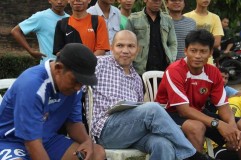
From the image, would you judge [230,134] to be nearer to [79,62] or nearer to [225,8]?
[79,62]

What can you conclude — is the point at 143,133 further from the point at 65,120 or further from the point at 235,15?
the point at 235,15

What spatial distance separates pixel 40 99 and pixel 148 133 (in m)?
1.09

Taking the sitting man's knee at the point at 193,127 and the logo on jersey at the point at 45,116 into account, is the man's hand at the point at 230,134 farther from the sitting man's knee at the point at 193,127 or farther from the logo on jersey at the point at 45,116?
the logo on jersey at the point at 45,116

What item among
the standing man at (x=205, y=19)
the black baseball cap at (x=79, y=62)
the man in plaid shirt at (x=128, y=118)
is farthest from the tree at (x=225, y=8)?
the black baseball cap at (x=79, y=62)

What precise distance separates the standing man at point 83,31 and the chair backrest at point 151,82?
492 mm

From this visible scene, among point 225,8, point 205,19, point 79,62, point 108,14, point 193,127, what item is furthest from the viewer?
point 225,8

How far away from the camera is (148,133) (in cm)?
399

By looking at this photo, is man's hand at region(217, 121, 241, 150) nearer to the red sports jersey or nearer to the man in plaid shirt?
the red sports jersey

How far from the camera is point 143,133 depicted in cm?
399

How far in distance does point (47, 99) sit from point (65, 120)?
0.45 m

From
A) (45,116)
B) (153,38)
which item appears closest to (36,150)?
(45,116)

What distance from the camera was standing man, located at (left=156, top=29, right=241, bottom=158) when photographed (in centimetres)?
433

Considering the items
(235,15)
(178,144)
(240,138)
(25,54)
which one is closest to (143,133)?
(178,144)

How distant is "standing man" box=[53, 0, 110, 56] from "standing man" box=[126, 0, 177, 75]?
408 millimetres
